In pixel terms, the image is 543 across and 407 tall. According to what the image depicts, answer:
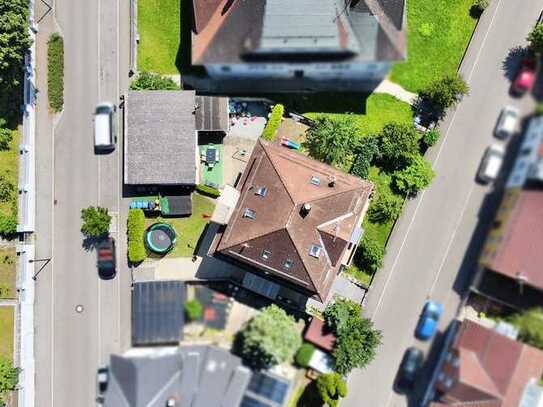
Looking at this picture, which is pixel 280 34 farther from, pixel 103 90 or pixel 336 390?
pixel 336 390

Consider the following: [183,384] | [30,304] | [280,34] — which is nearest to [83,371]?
[30,304]

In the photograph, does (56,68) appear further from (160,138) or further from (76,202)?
(76,202)

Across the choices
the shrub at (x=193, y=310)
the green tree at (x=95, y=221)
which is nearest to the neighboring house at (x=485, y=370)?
Result: the shrub at (x=193, y=310)

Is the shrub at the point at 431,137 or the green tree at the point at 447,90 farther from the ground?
the green tree at the point at 447,90

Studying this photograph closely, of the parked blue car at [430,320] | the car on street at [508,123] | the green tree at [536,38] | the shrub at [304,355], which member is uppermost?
the green tree at [536,38]

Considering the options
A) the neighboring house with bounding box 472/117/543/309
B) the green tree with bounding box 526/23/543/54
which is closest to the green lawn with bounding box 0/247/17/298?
the neighboring house with bounding box 472/117/543/309

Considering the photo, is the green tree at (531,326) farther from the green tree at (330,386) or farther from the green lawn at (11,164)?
the green lawn at (11,164)
